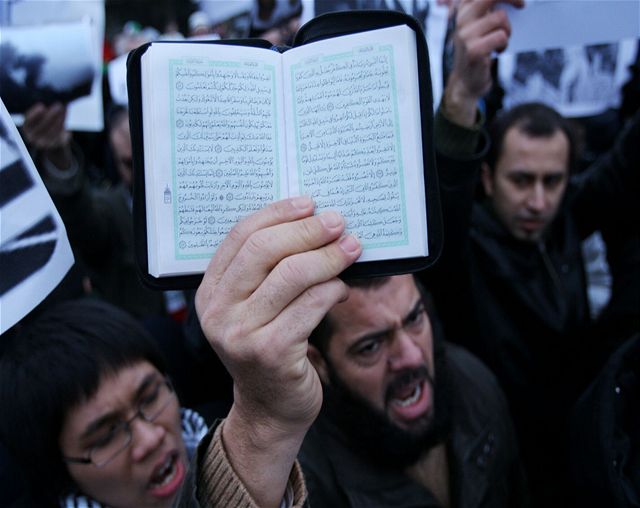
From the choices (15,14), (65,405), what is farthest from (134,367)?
(15,14)

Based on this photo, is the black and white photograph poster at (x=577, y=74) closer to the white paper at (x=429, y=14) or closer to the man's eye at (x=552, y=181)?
the man's eye at (x=552, y=181)

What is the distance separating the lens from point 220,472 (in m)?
0.82

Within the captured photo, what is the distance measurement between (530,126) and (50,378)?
6.53 ft

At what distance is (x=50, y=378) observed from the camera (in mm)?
1336

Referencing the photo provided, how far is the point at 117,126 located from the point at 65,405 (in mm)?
1945

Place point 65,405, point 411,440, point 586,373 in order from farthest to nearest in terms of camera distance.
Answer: point 586,373, point 411,440, point 65,405

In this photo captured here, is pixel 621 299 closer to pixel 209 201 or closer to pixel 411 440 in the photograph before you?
pixel 411 440

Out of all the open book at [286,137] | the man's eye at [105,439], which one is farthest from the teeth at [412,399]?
the open book at [286,137]

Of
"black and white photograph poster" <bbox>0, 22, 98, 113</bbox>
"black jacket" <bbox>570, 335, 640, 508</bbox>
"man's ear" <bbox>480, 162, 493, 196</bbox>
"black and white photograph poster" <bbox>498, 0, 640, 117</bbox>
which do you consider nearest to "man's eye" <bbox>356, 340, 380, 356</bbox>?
"black jacket" <bbox>570, 335, 640, 508</bbox>

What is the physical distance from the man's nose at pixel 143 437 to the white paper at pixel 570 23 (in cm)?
135

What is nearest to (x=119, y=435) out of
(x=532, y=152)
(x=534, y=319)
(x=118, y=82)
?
(x=534, y=319)

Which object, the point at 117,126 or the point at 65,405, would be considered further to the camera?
the point at 117,126

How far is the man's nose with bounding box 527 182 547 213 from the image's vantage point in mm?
2154

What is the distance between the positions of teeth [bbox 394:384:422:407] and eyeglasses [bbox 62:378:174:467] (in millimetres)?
626
